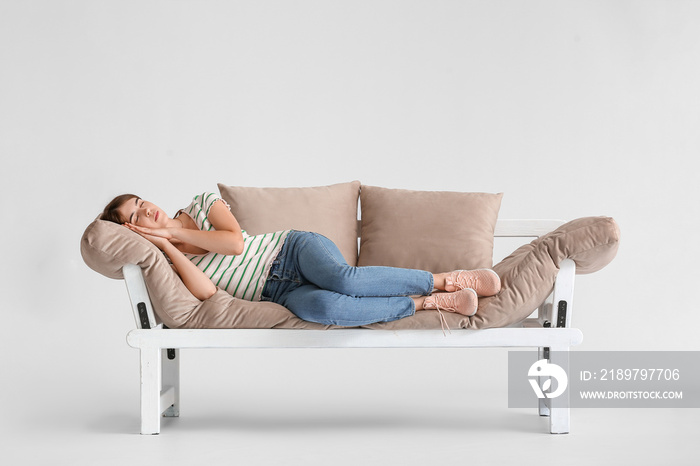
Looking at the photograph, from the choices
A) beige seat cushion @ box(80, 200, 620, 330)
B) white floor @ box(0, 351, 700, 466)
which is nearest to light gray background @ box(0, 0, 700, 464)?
white floor @ box(0, 351, 700, 466)

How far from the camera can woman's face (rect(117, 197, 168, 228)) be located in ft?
8.82

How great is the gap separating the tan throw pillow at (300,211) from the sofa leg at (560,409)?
3.04 ft

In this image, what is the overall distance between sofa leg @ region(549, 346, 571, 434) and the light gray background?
48.0 inches

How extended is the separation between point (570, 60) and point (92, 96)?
235 cm

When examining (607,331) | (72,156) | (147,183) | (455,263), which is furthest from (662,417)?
(72,156)

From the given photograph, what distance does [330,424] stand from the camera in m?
2.76

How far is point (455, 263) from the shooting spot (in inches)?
121

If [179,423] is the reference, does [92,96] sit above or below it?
above

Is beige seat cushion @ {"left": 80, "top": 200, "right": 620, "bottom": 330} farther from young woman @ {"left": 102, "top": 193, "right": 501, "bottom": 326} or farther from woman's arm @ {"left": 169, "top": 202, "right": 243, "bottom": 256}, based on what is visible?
woman's arm @ {"left": 169, "top": 202, "right": 243, "bottom": 256}

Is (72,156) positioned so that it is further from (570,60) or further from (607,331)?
(607,331)

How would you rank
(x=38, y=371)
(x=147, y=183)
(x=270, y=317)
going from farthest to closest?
(x=147, y=183), (x=38, y=371), (x=270, y=317)

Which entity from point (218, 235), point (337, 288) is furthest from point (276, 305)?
point (218, 235)

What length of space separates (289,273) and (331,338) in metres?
0.34

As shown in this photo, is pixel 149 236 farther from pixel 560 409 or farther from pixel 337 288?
pixel 560 409
